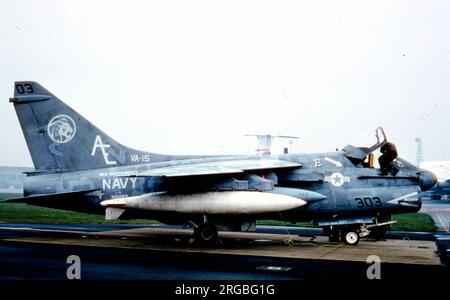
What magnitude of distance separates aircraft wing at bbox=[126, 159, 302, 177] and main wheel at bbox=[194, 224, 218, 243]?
2104 millimetres

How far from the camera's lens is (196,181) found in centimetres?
1569

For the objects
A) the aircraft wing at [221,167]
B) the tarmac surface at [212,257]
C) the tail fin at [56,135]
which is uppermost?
the tail fin at [56,135]

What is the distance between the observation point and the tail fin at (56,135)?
16875mm

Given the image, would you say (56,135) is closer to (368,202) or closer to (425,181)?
(368,202)

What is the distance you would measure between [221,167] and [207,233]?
242 cm

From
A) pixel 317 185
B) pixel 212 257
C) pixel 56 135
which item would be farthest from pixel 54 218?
pixel 212 257

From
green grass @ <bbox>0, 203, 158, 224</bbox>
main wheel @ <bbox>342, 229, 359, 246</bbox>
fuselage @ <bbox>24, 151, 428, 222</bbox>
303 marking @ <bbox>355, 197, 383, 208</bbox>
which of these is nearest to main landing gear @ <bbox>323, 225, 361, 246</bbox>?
main wheel @ <bbox>342, 229, 359, 246</bbox>

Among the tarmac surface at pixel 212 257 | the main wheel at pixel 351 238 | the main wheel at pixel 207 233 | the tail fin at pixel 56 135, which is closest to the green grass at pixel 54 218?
the tarmac surface at pixel 212 257

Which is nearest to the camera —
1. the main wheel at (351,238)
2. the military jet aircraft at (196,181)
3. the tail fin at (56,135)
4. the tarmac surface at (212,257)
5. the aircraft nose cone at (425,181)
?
the tarmac surface at (212,257)

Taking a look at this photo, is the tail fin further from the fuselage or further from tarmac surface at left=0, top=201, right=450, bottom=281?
tarmac surface at left=0, top=201, right=450, bottom=281

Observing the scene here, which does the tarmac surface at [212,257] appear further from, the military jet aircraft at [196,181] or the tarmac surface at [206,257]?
the military jet aircraft at [196,181]

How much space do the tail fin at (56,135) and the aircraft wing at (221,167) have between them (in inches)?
91.3
